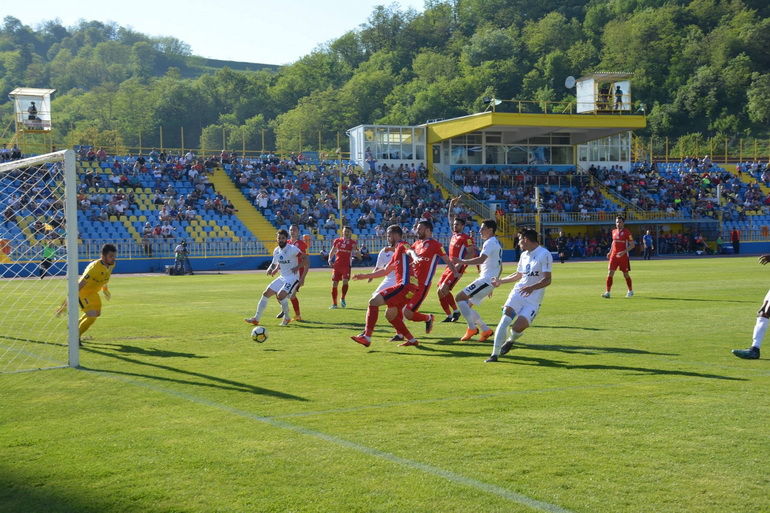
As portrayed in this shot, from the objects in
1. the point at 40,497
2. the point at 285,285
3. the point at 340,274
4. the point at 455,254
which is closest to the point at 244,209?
the point at 340,274

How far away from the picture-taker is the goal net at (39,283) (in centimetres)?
1042

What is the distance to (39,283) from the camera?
1154 inches

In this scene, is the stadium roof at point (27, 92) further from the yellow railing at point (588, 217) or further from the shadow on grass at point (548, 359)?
the shadow on grass at point (548, 359)

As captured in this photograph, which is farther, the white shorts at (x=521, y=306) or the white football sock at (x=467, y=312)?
the white football sock at (x=467, y=312)

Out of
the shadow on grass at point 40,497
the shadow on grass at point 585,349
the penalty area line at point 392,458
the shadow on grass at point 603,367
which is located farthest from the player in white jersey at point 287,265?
the shadow on grass at point 40,497

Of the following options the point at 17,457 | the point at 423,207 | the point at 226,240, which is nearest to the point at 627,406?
the point at 17,457

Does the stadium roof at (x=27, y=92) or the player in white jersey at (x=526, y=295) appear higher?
the stadium roof at (x=27, y=92)

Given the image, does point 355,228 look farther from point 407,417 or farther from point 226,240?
point 407,417

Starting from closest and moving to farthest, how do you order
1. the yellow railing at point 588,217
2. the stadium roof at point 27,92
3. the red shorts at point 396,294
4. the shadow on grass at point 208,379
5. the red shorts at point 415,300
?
the shadow on grass at point 208,379
the red shorts at point 396,294
the red shorts at point 415,300
the stadium roof at point 27,92
the yellow railing at point 588,217

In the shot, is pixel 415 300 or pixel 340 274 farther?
pixel 340 274

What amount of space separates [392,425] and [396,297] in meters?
5.07

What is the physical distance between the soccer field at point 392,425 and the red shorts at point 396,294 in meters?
0.76

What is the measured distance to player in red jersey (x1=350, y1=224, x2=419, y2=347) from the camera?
11.9 meters

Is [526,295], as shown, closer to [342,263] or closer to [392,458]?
[392,458]
